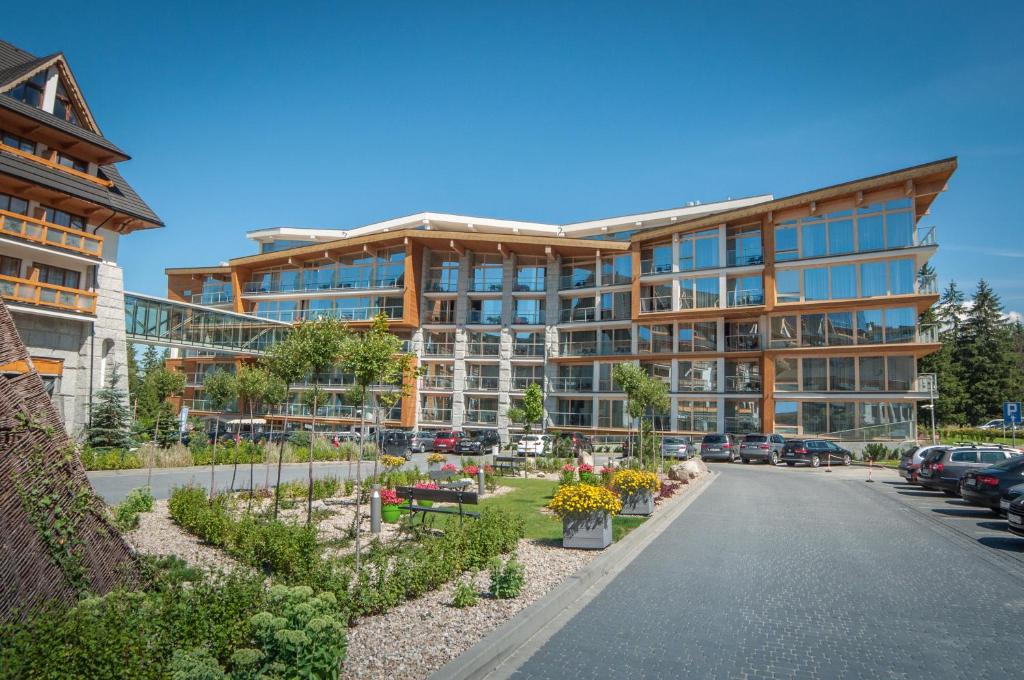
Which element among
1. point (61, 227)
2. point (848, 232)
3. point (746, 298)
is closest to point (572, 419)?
point (746, 298)

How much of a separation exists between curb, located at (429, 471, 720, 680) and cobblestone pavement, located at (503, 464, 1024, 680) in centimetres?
18

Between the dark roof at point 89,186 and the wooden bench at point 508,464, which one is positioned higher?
the dark roof at point 89,186

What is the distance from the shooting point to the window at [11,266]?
2422 cm

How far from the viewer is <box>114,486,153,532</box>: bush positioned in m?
10.4

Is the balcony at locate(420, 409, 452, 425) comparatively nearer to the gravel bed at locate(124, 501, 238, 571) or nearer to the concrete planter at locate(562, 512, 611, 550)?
the gravel bed at locate(124, 501, 238, 571)

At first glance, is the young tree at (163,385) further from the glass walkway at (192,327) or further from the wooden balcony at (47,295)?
the wooden balcony at (47,295)

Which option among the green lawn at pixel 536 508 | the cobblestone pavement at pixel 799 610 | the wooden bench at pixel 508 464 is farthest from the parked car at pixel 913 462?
the wooden bench at pixel 508 464

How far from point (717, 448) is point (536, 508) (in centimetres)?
2620

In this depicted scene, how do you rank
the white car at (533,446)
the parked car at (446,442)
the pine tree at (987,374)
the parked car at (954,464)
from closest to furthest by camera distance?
the parked car at (954,464) → the white car at (533,446) → the parked car at (446,442) → the pine tree at (987,374)

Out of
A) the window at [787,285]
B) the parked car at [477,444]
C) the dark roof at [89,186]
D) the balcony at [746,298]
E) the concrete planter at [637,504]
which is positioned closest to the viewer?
the concrete planter at [637,504]

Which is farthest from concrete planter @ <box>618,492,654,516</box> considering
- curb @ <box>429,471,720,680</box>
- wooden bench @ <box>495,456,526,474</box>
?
wooden bench @ <box>495,456,526,474</box>

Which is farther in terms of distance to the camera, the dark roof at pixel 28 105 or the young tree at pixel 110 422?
the young tree at pixel 110 422

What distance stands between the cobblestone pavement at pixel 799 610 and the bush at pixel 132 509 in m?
7.96

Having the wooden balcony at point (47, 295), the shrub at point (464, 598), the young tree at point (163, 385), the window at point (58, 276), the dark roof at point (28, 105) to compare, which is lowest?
the shrub at point (464, 598)
